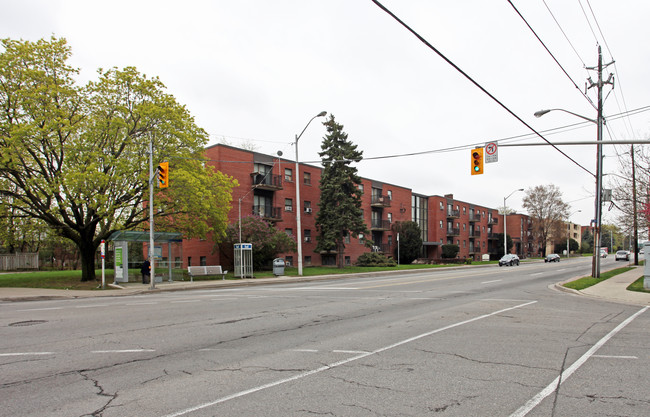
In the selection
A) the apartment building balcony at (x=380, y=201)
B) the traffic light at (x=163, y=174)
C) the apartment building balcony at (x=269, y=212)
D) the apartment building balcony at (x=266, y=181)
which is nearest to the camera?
the traffic light at (x=163, y=174)

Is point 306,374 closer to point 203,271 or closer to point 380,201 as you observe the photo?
point 203,271

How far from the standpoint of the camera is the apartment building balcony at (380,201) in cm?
5072

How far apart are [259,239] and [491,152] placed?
19322 mm

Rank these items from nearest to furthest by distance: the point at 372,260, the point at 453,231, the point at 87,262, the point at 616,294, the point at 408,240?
the point at 616,294, the point at 87,262, the point at 372,260, the point at 408,240, the point at 453,231

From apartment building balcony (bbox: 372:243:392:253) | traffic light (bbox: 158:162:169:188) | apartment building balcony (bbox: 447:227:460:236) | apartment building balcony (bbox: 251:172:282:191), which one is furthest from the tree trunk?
apartment building balcony (bbox: 447:227:460:236)

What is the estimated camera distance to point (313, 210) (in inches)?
1695

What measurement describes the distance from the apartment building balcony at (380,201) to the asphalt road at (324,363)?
39362 millimetres

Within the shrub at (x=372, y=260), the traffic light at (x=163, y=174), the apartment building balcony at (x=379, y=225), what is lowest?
the shrub at (x=372, y=260)

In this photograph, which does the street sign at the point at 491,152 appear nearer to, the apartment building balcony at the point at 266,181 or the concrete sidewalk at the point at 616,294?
the concrete sidewalk at the point at 616,294

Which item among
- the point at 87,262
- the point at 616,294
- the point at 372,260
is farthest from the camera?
the point at 372,260

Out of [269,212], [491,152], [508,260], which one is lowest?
[508,260]

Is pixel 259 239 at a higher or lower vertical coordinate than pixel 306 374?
higher

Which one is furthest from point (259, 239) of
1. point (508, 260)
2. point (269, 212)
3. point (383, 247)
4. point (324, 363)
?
point (508, 260)

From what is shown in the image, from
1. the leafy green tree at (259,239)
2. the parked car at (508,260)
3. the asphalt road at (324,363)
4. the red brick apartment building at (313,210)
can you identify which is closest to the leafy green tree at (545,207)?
the red brick apartment building at (313,210)
